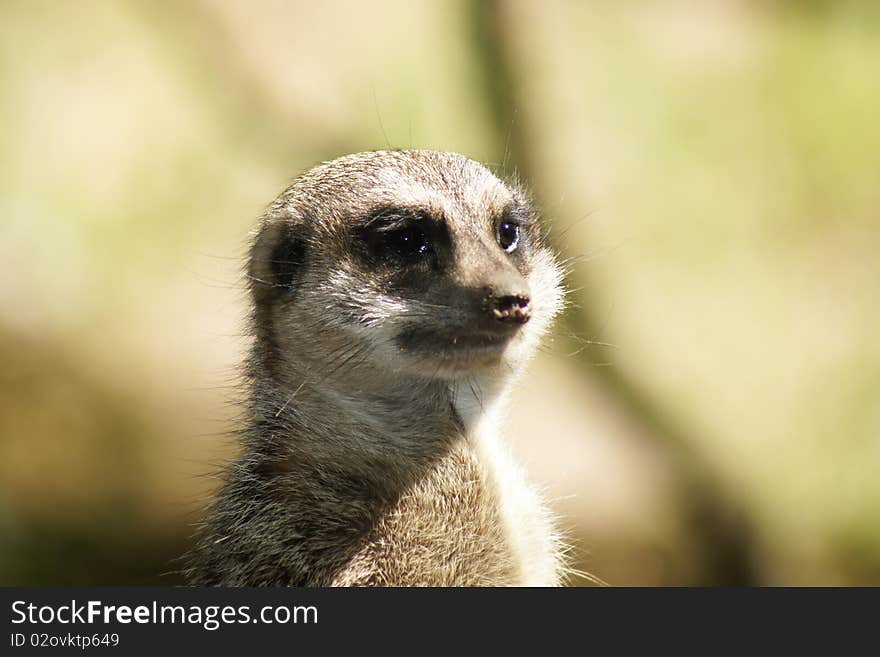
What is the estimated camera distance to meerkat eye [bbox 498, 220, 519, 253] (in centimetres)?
256

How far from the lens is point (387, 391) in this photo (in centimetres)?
239

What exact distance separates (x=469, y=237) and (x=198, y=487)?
276 cm

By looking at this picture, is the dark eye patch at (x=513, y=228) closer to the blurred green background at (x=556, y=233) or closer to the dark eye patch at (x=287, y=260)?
the dark eye patch at (x=287, y=260)

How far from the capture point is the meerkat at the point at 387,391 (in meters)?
2.23

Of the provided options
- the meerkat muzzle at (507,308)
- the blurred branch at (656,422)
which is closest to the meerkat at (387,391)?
the meerkat muzzle at (507,308)

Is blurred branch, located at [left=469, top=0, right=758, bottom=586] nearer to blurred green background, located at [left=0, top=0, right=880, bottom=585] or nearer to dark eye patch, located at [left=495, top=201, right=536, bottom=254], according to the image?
blurred green background, located at [left=0, top=0, right=880, bottom=585]

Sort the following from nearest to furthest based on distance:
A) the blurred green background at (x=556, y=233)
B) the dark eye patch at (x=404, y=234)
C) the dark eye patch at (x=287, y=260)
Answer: the dark eye patch at (x=404, y=234), the dark eye patch at (x=287, y=260), the blurred green background at (x=556, y=233)

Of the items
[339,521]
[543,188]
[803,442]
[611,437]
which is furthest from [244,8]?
[339,521]

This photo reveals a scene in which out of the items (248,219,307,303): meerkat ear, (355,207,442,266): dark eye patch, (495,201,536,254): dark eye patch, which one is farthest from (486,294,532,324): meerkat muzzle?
(248,219,307,303): meerkat ear

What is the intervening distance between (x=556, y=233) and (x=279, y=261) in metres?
1.83

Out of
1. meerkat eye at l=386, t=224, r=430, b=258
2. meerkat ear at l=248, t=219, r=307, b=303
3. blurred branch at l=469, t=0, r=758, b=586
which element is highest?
meerkat eye at l=386, t=224, r=430, b=258

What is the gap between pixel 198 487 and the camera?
474 centimetres

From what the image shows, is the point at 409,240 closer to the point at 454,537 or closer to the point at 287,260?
the point at 287,260

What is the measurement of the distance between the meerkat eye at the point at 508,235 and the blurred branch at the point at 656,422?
204 cm
